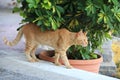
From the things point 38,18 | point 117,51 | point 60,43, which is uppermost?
point 38,18

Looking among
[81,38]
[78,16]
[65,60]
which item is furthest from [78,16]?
[65,60]

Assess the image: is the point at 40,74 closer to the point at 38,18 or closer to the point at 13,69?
the point at 13,69

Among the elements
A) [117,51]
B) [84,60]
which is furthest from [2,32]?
[84,60]

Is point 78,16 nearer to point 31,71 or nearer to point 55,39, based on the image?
point 55,39

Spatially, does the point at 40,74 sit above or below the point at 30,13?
below

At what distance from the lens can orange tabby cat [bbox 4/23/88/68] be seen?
11.6 ft

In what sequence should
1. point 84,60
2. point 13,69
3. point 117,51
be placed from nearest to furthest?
point 13,69
point 84,60
point 117,51

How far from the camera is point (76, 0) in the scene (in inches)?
143

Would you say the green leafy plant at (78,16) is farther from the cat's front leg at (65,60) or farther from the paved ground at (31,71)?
the paved ground at (31,71)

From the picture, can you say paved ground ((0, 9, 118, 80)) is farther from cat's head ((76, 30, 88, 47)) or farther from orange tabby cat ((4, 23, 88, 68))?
cat's head ((76, 30, 88, 47))

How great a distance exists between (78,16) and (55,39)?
1.34ft

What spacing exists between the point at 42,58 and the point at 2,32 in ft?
6.64

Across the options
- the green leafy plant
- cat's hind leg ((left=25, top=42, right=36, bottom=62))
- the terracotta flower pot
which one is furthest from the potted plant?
cat's hind leg ((left=25, top=42, right=36, bottom=62))

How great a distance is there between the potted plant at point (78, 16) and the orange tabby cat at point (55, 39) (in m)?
0.08
